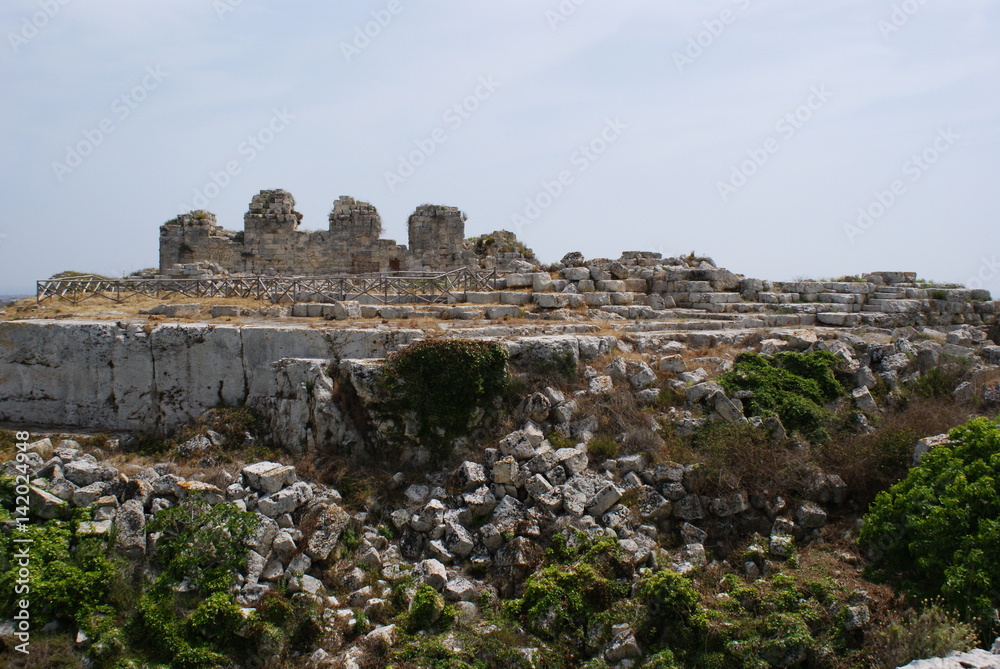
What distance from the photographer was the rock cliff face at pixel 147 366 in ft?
37.4

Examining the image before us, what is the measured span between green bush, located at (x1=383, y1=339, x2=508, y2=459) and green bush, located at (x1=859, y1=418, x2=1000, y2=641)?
5009 millimetres

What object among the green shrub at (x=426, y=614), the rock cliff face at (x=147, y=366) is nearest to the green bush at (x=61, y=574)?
the green shrub at (x=426, y=614)

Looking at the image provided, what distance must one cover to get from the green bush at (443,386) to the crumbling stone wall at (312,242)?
957 centimetres

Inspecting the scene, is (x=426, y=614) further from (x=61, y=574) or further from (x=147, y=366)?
(x=147, y=366)

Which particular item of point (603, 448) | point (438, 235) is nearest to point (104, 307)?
point (438, 235)

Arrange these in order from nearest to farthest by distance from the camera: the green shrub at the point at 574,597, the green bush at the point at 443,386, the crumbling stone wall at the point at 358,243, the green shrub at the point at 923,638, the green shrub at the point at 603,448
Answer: the green shrub at the point at 923,638 → the green shrub at the point at 574,597 → the green shrub at the point at 603,448 → the green bush at the point at 443,386 → the crumbling stone wall at the point at 358,243

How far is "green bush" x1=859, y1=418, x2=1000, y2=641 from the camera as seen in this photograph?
6496 millimetres

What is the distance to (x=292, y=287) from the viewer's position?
15523 millimetres

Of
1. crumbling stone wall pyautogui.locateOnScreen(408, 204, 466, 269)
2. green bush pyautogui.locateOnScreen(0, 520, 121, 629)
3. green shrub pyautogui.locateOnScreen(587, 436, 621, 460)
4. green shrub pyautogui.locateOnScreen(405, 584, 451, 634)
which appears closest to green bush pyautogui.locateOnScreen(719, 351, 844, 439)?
green shrub pyautogui.locateOnScreen(587, 436, 621, 460)

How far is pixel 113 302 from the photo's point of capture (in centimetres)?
1510

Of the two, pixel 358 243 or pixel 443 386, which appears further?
pixel 358 243

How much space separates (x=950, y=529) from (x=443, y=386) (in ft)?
20.2

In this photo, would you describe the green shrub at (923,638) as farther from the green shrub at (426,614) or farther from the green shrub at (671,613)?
the green shrub at (426,614)

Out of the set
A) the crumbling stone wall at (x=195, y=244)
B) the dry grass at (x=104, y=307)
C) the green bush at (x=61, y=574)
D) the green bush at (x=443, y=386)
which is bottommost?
the green bush at (x=61, y=574)
